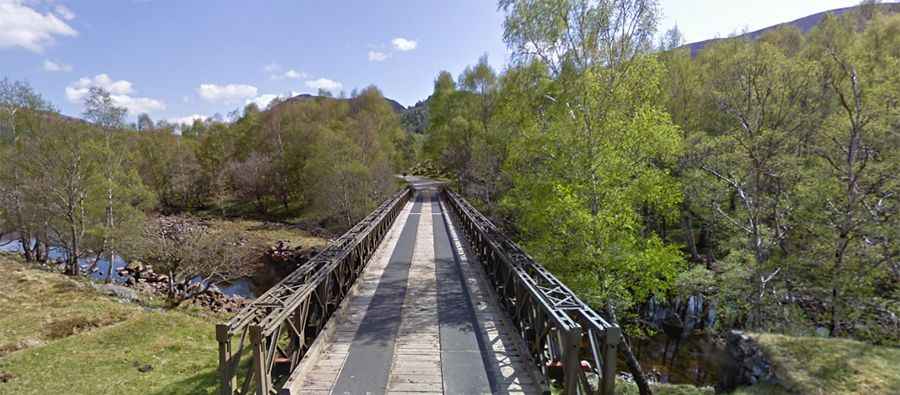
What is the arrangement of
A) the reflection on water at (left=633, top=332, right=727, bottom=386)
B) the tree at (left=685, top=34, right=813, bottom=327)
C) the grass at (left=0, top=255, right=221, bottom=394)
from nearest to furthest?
the grass at (left=0, top=255, right=221, bottom=394)
the tree at (left=685, top=34, right=813, bottom=327)
the reflection on water at (left=633, top=332, right=727, bottom=386)

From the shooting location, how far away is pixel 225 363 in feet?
12.5

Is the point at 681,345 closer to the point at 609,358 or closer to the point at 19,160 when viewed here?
the point at 609,358

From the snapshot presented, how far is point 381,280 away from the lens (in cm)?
938

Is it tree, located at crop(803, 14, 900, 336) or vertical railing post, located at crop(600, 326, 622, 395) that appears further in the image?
tree, located at crop(803, 14, 900, 336)

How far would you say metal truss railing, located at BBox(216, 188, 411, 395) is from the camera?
154 inches

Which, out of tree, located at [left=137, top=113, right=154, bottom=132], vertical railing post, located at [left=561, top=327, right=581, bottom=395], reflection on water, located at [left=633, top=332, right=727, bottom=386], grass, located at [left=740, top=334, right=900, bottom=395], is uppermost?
tree, located at [left=137, top=113, right=154, bottom=132]

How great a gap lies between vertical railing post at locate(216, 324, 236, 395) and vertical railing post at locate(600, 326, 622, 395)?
361cm

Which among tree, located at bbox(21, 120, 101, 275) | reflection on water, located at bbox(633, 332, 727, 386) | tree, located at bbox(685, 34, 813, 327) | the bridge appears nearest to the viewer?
the bridge

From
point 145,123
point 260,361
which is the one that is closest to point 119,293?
point 260,361

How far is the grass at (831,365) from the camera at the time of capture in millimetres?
5500

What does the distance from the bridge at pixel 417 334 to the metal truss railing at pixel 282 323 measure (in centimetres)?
1

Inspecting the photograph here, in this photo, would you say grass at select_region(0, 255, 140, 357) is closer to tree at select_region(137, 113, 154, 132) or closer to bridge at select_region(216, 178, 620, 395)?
bridge at select_region(216, 178, 620, 395)

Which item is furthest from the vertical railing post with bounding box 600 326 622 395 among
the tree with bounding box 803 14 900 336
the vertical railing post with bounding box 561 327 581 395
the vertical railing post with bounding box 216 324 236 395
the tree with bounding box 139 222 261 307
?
the tree with bounding box 139 222 261 307

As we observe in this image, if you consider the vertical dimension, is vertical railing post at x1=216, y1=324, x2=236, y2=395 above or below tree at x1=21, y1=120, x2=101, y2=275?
below
